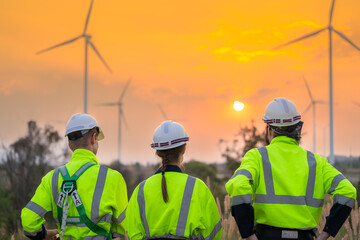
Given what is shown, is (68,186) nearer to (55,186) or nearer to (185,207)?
(55,186)

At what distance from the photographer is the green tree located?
21344 millimetres

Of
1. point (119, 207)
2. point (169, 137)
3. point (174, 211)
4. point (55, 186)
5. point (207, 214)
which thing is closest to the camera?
point (174, 211)

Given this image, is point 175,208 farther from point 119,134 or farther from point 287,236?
point 119,134

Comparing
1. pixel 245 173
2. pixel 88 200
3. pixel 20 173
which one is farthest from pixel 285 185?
pixel 20 173

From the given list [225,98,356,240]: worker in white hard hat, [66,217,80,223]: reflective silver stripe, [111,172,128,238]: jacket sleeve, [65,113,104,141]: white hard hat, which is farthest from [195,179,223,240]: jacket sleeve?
[65,113,104,141]: white hard hat

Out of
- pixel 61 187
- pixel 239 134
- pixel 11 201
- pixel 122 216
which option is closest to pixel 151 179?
pixel 122 216

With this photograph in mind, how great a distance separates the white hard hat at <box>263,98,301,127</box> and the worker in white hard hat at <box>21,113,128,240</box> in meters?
1.86

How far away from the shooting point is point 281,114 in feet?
19.9

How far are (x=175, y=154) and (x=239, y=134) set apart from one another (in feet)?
156

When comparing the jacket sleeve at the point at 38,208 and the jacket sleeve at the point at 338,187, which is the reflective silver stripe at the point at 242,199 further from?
the jacket sleeve at the point at 38,208

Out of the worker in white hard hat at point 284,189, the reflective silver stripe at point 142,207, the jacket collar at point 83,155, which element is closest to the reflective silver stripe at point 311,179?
the worker in white hard hat at point 284,189

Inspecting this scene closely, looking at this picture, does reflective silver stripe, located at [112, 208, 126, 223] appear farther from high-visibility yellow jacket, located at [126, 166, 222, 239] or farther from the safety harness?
high-visibility yellow jacket, located at [126, 166, 222, 239]

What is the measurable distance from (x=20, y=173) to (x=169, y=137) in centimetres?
2084

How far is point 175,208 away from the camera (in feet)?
17.9
